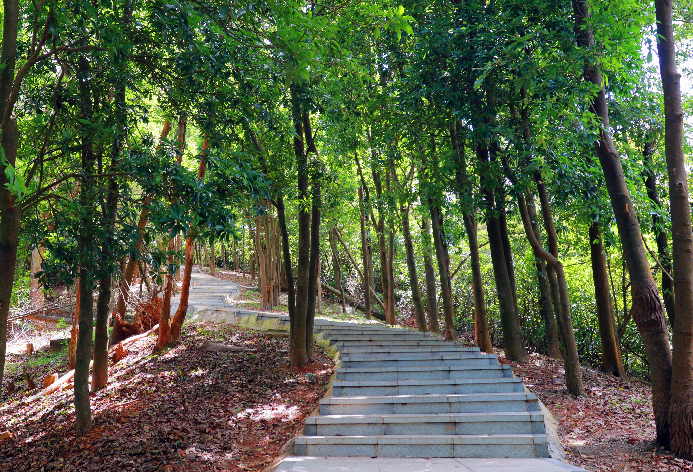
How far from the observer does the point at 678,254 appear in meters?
6.08

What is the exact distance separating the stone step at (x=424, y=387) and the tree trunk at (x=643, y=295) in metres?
2.12

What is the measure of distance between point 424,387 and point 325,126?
692 centimetres

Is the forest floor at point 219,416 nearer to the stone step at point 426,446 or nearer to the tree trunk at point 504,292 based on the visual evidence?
the tree trunk at point 504,292

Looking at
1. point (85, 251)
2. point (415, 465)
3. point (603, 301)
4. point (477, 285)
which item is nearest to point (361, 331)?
point (477, 285)

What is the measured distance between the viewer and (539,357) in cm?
1286

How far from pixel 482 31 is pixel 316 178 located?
3882 millimetres

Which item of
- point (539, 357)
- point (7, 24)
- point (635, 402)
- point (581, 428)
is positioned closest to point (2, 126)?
point (7, 24)

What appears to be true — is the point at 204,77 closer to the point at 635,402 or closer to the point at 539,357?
the point at 635,402

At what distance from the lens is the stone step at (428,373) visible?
8.41 meters

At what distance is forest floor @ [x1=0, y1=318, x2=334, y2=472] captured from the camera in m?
6.34

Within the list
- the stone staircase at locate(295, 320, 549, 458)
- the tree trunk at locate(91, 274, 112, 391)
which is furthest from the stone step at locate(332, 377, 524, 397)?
the tree trunk at locate(91, 274, 112, 391)

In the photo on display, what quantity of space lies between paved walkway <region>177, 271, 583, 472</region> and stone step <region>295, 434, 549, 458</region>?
1cm

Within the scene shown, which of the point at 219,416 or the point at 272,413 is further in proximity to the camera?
the point at 272,413

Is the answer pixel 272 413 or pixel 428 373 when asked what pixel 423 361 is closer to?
pixel 428 373
